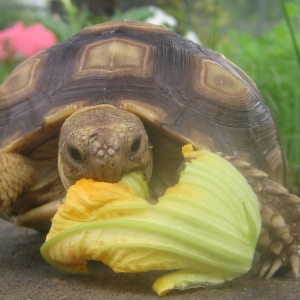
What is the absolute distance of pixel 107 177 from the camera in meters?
1.79

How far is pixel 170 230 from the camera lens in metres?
1.49

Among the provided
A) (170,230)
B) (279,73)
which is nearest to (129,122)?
(170,230)

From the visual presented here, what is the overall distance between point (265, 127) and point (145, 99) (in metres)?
0.69

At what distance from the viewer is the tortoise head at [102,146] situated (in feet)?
5.81

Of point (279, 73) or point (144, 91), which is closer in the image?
point (144, 91)

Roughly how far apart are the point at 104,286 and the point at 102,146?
45 cm

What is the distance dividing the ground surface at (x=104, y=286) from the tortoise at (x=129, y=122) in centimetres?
22

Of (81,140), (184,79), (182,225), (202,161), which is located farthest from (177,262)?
(184,79)

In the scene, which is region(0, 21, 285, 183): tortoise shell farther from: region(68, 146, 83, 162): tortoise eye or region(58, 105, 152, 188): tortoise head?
region(68, 146, 83, 162): tortoise eye

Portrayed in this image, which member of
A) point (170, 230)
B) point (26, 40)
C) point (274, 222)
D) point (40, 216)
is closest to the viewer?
point (170, 230)

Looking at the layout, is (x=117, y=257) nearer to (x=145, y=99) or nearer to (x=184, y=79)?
(x=145, y=99)

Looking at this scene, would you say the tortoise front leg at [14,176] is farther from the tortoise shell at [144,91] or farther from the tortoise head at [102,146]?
the tortoise head at [102,146]

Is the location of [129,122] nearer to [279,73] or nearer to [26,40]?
[279,73]

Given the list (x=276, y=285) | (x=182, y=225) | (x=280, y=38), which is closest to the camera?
(x=182, y=225)
